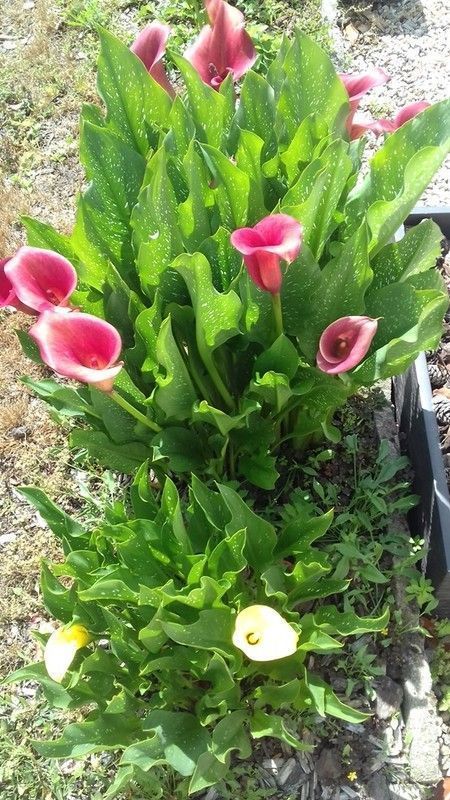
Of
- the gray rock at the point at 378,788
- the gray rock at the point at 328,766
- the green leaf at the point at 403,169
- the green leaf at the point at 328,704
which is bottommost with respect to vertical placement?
the gray rock at the point at 378,788

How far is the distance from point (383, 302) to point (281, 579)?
19.4 inches

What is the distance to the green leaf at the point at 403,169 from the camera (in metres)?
1.14

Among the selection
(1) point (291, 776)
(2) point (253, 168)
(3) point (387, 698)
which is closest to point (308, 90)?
(2) point (253, 168)

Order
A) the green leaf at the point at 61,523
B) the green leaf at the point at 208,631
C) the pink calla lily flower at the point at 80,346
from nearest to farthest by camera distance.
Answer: the pink calla lily flower at the point at 80,346
the green leaf at the point at 208,631
the green leaf at the point at 61,523

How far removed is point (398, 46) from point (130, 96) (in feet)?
5.12

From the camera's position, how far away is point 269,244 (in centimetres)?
104

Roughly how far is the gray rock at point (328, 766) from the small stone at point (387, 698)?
0.37 ft

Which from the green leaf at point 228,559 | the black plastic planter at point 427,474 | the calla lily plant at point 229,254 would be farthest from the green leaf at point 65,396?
the black plastic planter at point 427,474

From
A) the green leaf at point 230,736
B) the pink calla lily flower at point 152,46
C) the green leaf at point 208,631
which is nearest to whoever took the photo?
the green leaf at point 208,631

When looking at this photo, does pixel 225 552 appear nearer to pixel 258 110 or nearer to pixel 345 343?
pixel 345 343

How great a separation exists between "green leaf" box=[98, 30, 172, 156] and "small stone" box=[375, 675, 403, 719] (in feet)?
3.67

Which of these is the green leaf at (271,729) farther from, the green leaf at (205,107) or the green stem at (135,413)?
the green leaf at (205,107)

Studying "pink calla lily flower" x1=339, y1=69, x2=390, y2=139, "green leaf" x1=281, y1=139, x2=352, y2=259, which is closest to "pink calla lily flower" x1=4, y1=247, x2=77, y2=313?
"green leaf" x1=281, y1=139, x2=352, y2=259

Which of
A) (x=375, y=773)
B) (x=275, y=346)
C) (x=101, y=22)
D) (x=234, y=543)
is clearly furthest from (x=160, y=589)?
(x=101, y=22)
